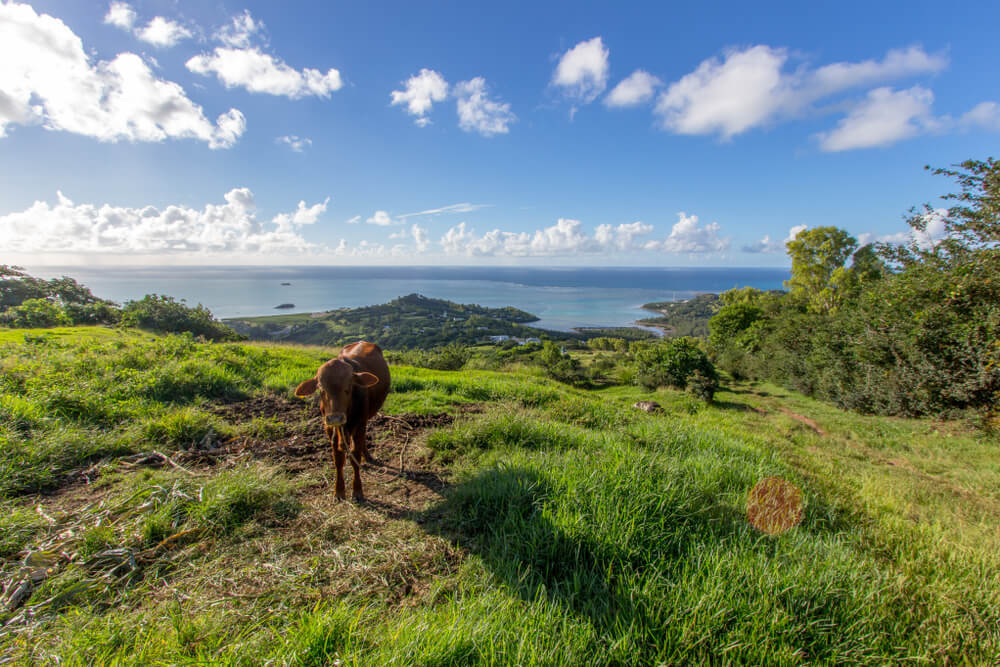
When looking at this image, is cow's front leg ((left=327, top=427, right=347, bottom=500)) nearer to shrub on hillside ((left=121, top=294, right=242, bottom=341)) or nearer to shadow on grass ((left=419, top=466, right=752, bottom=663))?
shadow on grass ((left=419, top=466, right=752, bottom=663))

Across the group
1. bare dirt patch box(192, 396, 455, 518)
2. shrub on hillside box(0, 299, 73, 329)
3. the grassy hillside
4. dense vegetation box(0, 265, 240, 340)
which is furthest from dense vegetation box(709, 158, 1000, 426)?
shrub on hillside box(0, 299, 73, 329)

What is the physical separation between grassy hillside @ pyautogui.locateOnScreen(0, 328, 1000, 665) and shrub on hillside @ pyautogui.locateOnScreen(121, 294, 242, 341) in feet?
52.2

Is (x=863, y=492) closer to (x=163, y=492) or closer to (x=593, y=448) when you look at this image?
(x=593, y=448)

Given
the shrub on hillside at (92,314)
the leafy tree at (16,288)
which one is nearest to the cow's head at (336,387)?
the shrub on hillside at (92,314)

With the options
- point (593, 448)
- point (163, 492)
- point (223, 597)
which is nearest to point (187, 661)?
point (223, 597)

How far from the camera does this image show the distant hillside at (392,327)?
56.6 m

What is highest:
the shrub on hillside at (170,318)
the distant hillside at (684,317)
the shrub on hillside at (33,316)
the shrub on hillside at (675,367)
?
the shrub on hillside at (33,316)

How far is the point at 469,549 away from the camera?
257cm

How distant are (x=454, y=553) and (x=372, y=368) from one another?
259 centimetres

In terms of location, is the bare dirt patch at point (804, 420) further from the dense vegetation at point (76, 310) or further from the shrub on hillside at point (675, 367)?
the dense vegetation at point (76, 310)

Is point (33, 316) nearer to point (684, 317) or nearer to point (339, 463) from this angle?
point (339, 463)

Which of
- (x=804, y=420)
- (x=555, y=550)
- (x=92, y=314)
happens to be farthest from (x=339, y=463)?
(x=92, y=314)

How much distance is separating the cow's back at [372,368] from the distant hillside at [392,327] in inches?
1817

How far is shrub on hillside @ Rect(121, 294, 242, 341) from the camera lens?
55.7 feet
